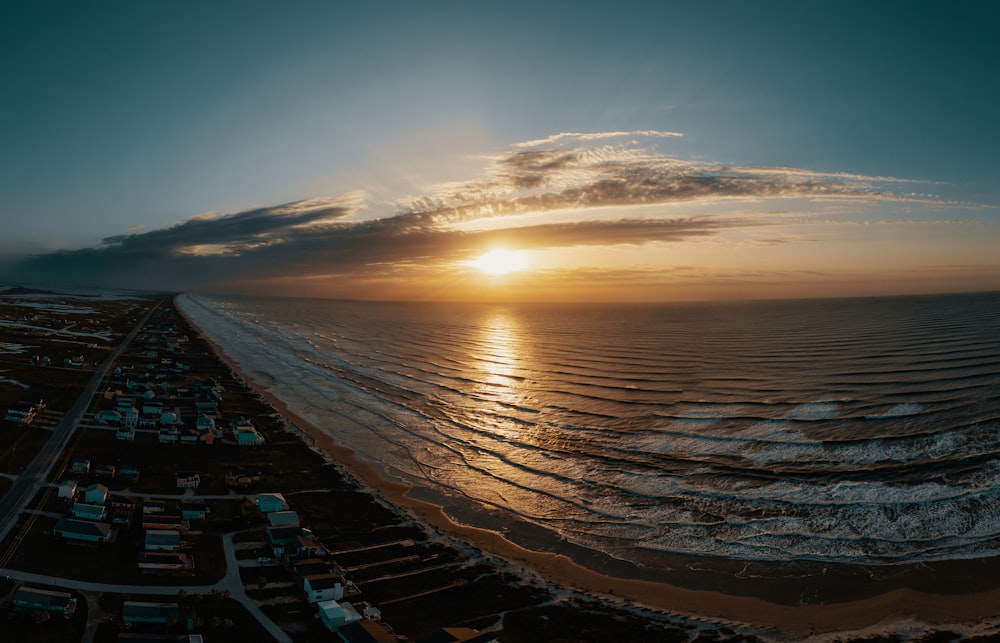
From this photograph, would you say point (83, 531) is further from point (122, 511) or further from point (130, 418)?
point (130, 418)

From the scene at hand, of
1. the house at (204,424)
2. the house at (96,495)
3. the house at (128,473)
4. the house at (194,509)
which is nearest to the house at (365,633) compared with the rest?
the house at (194,509)

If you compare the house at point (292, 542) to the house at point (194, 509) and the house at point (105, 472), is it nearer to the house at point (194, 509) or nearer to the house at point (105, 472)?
the house at point (194, 509)

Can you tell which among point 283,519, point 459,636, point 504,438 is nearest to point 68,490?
point 283,519

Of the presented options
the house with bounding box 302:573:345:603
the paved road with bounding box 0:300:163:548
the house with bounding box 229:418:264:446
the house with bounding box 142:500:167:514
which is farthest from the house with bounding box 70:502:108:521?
the house with bounding box 229:418:264:446

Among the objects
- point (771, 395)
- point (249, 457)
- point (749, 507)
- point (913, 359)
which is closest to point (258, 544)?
point (249, 457)

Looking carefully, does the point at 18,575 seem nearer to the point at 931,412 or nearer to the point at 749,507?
the point at 749,507

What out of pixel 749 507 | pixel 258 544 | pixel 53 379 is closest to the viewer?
pixel 258 544
